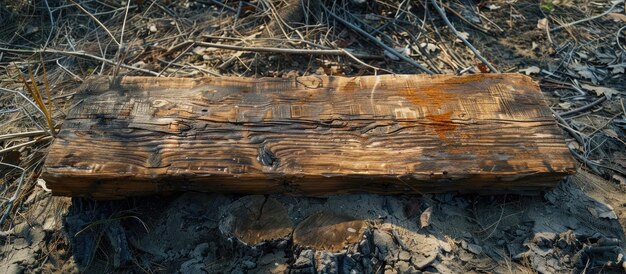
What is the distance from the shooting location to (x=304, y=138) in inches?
99.5

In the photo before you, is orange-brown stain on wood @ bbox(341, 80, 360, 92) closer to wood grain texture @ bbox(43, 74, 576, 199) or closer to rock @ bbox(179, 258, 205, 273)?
wood grain texture @ bbox(43, 74, 576, 199)

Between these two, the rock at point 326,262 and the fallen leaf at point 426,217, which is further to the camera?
the fallen leaf at point 426,217

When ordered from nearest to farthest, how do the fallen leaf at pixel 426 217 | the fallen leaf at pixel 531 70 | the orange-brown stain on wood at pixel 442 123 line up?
the fallen leaf at pixel 426 217
the orange-brown stain on wood at pixel 442 123
the fallen leaf at pixel 531 70

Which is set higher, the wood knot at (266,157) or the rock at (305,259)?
the wood knot at (266,157)

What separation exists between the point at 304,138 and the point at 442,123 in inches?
31.5

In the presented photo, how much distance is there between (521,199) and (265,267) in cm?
152

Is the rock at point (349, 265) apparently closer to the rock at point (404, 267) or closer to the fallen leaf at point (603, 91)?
the rock at point (404, 267)

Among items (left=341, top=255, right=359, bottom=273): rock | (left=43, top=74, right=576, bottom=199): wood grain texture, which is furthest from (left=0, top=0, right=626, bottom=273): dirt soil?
(left=43, top=74, right=576, bottom=199): wood grain texture

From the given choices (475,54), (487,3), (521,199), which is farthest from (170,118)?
(487,3)

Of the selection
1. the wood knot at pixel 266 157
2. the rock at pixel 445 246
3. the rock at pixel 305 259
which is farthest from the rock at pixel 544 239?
the wood knot at pixel 266 157

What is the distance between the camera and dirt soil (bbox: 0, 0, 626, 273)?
2344 millimetres

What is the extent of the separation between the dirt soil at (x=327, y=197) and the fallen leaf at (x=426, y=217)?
20mm

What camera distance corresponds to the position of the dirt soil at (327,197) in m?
2.34

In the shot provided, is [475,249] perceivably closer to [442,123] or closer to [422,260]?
[422,260]
